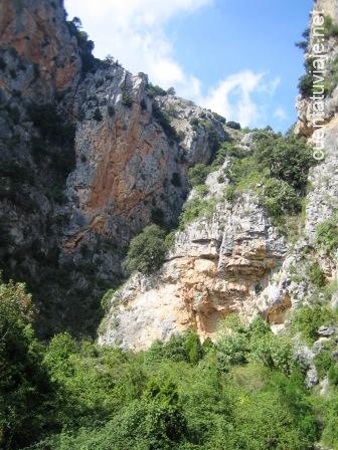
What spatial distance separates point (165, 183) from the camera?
5316cm

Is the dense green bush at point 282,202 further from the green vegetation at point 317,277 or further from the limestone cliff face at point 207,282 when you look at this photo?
the green vegetation at point 317,277

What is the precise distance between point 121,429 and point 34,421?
299cm

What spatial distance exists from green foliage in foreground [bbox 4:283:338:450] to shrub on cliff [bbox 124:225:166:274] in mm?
10306

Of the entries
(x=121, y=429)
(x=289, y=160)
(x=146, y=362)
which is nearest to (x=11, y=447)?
(x=121, y=429)

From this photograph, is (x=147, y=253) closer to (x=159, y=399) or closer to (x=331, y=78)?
(x=331, y=78)

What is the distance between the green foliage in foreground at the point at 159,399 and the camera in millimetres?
16125

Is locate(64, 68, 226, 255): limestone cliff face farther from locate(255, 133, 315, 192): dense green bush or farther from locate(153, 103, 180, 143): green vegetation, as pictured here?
locate(255, 133, 315, 192): dense green bush

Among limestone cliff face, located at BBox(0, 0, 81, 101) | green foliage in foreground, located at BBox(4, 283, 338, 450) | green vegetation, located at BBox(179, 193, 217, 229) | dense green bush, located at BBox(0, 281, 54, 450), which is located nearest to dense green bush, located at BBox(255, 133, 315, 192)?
green vegetation, located at BBox(179, 193, 217, 229)

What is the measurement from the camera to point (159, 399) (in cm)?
1778

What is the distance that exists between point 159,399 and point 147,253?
21315mm

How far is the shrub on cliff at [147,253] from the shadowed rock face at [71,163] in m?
5.43

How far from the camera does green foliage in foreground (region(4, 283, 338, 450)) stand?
16125 millimetres

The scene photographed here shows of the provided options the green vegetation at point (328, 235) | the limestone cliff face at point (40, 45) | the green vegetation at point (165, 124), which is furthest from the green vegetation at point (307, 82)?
the limestone cliff face at point (40, 45)

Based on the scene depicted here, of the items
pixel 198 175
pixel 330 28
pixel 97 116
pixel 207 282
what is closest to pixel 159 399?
pixel 207 282
